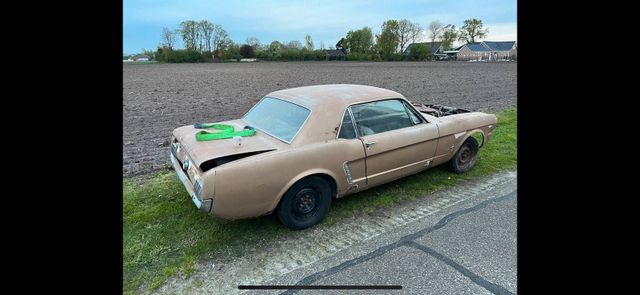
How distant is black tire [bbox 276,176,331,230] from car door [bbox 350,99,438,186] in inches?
21.0

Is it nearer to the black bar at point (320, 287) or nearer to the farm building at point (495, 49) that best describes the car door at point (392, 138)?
the farm building at point (495, 49)

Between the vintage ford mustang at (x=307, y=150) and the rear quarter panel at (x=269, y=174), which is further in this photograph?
the vintage ford mustang at (x=307, y=150)

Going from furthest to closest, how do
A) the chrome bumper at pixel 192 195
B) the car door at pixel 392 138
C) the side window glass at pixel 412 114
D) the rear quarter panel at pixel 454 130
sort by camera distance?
the rear quarter panel at pixel 454 130 → the side window glass at pixel 412 114 → the car door at pixel 392 138 → the chrome bumper at pixel 192 195

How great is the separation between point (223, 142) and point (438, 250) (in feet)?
6.77

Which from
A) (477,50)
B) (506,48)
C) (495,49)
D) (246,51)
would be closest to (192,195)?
(506,48)

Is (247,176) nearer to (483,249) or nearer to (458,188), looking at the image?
(483,249)

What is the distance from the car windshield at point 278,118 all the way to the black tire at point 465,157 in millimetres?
2201

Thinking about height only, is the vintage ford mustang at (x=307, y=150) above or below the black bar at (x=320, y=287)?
above

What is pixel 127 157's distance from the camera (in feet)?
17.8

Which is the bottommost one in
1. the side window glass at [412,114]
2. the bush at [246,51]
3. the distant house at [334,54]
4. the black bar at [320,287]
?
the black bar at [320,287]

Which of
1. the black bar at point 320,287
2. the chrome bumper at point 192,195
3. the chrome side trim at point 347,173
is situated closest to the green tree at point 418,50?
the chrome side trim at point 347,173

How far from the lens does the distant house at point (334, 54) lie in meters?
36.2

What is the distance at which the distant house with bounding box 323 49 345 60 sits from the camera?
3619cm

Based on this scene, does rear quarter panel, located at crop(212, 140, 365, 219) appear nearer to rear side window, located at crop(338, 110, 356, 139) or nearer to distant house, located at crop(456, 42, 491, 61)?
rear side window, located at crop(338, 110, 356, 139)
